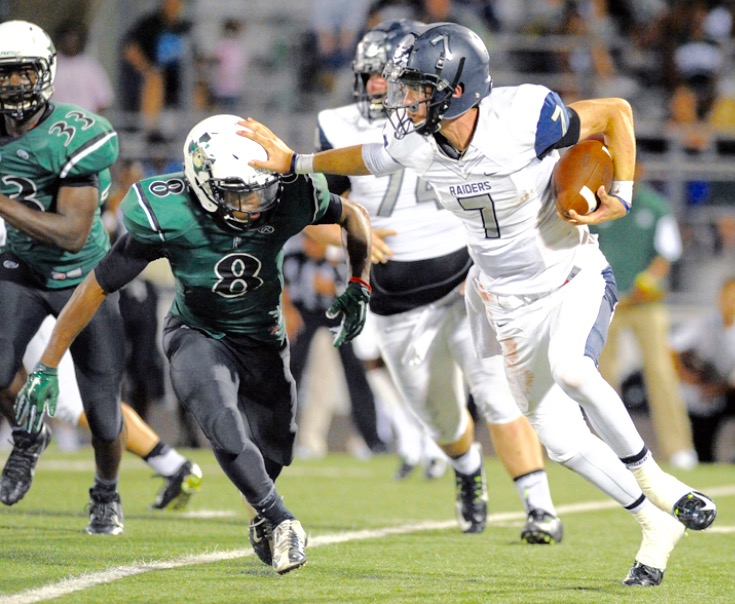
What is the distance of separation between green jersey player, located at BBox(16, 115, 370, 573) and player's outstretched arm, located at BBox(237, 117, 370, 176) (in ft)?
0.11

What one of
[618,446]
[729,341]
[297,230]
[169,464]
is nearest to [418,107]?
[297,230]

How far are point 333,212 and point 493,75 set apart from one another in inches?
322

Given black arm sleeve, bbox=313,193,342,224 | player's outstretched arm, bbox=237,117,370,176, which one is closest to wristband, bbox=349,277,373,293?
black arm sleeve, bbox=313,193,342,224

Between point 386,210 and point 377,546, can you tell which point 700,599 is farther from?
point 386,210

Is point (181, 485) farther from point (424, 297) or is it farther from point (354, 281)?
point (354, 281)

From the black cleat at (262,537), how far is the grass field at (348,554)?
0.05 m

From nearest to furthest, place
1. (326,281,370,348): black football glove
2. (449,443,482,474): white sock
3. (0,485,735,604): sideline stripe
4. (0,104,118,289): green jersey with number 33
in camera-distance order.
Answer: (0,485,735,604): sideline stripe < (326,281,370,348): black football glove < (0,104,118,289): green jersey with number 33 < (449,443,482,474): white sock

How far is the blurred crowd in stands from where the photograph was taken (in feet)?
35.5

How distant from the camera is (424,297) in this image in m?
5.48

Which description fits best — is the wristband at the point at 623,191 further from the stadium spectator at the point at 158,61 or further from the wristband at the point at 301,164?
the stadium spectator at the point at 158,61

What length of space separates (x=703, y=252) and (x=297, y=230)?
780cm

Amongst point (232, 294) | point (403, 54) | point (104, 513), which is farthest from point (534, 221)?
point (104, 513)

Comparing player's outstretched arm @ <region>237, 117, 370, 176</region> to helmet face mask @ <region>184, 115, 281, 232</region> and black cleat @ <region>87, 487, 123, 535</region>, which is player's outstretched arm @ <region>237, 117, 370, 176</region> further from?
black cleat @ <region>87, 487, 123, 535</region>

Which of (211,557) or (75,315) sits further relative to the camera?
(211,557)
